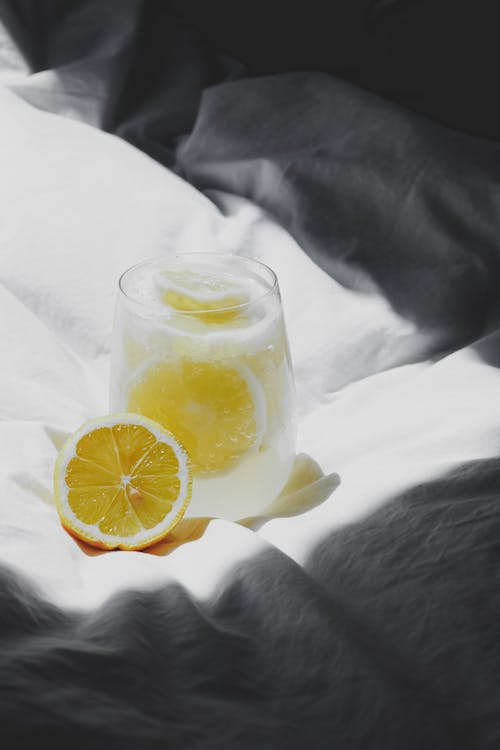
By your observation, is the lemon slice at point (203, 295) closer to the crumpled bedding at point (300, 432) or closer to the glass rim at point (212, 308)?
the glass rim at point (212, 308)

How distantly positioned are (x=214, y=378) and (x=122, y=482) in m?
0.11

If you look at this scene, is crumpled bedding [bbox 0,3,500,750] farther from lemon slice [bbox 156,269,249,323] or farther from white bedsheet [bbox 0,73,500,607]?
lemon slice [bbox 156,269,249,323]

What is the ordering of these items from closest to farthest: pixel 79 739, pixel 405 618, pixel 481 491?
pixel 79 739, pixel 405 618, pixel 481 491

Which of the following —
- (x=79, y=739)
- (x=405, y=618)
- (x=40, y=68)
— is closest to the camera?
(x=79, y=739)

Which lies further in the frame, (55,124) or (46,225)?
(55,124)

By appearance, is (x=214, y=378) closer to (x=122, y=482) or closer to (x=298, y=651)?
(x=122, y=482)

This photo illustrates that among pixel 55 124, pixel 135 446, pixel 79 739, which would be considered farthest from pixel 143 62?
pixel 79 739

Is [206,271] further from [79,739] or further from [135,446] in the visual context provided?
[79,739]

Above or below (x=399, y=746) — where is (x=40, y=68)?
below

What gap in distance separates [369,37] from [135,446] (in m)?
0.99

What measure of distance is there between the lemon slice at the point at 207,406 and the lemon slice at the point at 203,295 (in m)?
0.04

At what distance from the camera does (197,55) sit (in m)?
1.51

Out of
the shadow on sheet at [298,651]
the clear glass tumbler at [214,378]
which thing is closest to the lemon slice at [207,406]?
the clear glass tumbler at [214,378]

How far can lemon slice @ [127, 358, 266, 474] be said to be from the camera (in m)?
0.78
